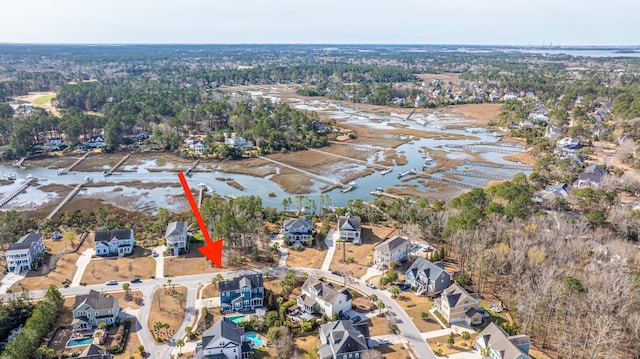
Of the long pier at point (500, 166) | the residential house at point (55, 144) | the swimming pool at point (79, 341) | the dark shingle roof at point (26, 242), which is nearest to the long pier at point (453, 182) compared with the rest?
the long pier at point (500, 166)

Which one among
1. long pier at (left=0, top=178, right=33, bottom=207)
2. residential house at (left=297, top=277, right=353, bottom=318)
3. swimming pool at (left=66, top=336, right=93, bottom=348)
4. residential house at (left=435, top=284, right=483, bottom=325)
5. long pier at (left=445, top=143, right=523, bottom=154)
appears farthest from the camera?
long pier at (left=445, top=143, right=523, bottom=154)

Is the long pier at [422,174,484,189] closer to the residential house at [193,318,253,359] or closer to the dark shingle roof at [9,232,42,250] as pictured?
the residential house at [193,318,253,359]

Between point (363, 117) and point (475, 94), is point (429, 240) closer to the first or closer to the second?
point (363, 117)

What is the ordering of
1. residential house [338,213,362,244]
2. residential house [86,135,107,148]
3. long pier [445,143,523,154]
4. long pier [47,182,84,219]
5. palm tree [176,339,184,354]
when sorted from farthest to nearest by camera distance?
residential house [86,135,107,148] < long pier [445,143,523,154] < long pier [47,182,84,219] < residential house [338,213,362,244] < palm tree [176,339,184,354]

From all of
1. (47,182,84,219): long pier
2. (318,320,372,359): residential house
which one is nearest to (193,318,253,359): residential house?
(318,320,372,359): residential house

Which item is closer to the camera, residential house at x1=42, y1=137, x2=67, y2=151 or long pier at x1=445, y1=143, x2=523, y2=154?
residential house at x1=42, y1=137, x2=67, y2=151

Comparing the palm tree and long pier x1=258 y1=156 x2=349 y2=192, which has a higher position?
long pier x1=258 y1=156 x2=349 y2=192

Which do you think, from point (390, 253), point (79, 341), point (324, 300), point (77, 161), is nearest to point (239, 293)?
point (324, 300)
